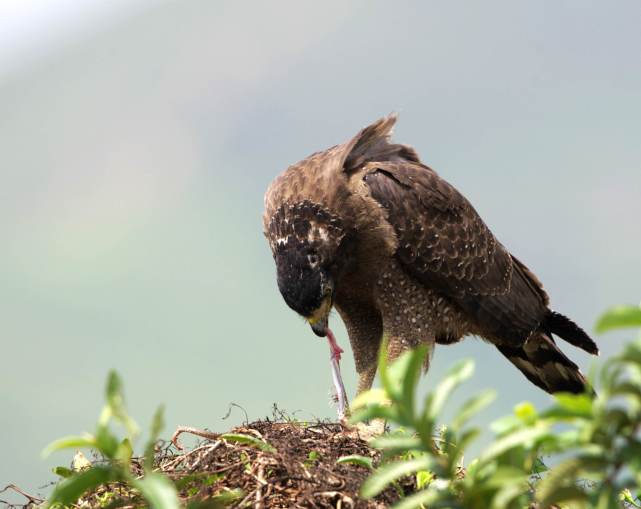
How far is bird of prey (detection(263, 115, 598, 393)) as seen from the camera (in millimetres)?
5793

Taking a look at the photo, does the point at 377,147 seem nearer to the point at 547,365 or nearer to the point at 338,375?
the point at 338,375

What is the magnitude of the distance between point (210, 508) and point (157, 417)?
0.73ft

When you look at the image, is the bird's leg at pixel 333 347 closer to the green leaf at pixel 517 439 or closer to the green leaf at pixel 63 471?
the green leaf at pixel 63 471

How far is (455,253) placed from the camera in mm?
6453

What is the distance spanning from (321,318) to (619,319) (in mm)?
4175

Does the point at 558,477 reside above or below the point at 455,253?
below

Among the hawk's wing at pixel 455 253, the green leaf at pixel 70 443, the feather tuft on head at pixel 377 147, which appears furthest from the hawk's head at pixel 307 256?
the green leaf at pixel 70 443

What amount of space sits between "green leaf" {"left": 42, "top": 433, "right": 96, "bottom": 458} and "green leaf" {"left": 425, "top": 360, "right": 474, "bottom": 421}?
2.38ft

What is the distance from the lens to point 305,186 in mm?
6086

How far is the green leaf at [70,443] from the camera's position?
1.84 m

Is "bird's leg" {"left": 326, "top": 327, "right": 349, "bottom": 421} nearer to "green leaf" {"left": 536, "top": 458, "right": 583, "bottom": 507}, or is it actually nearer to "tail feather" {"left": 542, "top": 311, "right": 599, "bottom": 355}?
"tail feather" {"left": 542, "top": 311, "right": 599, "bottom": 355}

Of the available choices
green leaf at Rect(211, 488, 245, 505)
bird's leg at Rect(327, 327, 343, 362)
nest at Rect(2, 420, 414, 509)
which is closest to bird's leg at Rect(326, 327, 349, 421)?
bird's leg at Rect(327, 327, 343, 362)

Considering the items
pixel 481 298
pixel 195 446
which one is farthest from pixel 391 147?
pixel 195 446

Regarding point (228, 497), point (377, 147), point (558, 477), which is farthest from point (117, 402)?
point (377, 147)
